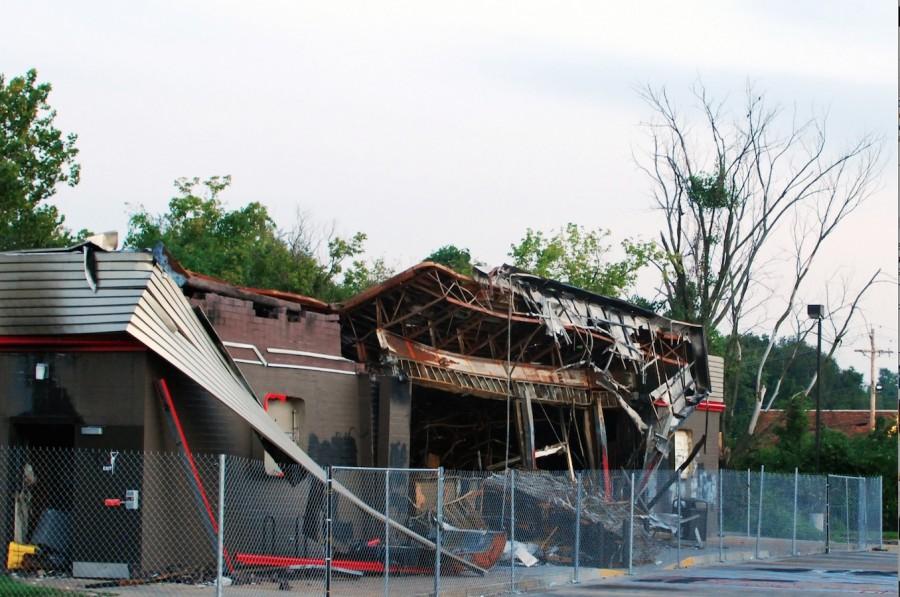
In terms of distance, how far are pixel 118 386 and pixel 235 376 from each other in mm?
2130

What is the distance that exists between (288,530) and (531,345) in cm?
916

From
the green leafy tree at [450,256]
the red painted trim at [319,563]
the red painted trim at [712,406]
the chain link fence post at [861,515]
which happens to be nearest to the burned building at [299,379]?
the red painted trim at [319,563]

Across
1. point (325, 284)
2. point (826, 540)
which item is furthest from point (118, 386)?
point (325, 284)

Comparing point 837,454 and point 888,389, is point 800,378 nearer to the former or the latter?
point 888,389

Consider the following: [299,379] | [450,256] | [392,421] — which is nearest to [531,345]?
[392,421]

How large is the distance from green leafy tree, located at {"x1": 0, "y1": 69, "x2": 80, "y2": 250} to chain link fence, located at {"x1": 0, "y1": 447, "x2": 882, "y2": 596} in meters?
20.6

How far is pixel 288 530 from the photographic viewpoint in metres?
22.7

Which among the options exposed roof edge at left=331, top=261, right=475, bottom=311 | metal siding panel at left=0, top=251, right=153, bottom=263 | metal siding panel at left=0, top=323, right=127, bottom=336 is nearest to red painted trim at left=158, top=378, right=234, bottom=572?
metal siding panel at left=0, top=323, right=127, bottom=336

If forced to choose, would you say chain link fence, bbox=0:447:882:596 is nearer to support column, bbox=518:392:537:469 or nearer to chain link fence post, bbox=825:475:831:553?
support column, bbox=518:392:537:469

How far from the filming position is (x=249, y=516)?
864 inches

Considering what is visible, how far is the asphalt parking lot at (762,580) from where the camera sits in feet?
70.2

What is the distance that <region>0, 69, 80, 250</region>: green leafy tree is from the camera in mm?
40938

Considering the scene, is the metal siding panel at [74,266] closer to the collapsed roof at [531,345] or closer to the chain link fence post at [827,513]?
the collapsed roof at [531,345]

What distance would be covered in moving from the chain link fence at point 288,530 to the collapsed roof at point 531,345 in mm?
2492
